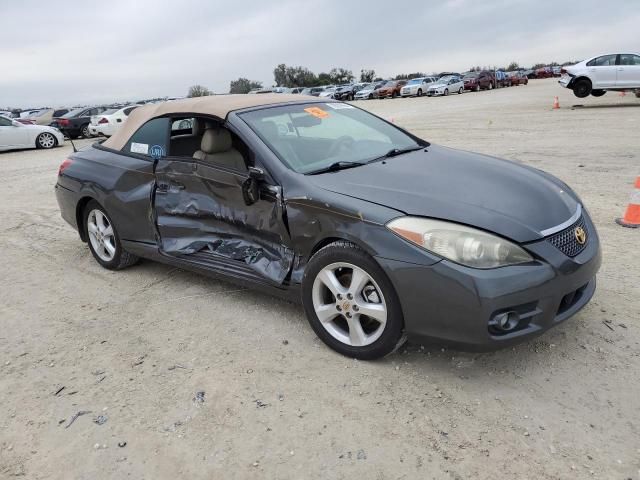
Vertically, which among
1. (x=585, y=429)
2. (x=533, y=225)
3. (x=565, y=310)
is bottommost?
(x=585, y=429)

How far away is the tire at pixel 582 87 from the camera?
749 inches

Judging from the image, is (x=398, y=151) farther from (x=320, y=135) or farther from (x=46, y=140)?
(x=46, y=140)

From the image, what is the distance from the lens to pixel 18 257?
5723 mm

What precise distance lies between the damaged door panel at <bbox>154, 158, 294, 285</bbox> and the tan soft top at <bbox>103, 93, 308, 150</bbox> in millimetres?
419

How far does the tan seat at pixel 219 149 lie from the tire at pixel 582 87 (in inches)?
740

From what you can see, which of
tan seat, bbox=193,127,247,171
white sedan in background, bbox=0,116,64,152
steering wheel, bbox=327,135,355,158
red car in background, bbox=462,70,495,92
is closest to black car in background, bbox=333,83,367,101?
red car in background, bbox=462,70,495,92

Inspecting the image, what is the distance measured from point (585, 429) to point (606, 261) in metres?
2.33

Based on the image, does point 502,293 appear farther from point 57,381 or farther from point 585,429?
point 57,381

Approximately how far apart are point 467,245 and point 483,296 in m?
0.27

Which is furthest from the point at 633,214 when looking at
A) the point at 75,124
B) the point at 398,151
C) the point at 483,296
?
the point at 75,124

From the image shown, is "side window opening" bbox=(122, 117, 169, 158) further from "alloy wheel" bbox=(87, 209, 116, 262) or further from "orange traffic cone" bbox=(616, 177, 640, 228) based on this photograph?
"orange traffic cone" bbox=(616, 177, 640, 228)

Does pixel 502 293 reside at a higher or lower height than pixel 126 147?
lower

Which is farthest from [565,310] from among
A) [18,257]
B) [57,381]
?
[18,257]

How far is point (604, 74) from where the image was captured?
18562 mm
